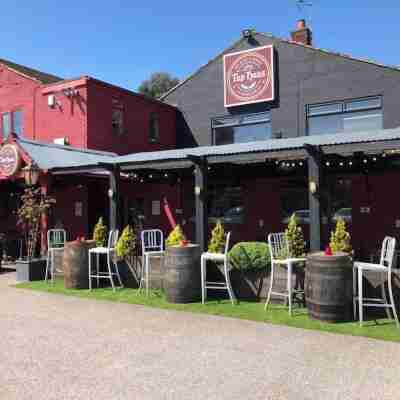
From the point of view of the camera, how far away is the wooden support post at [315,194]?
6.53 m

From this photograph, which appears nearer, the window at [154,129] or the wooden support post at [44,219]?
the wooden support post at [44,219]

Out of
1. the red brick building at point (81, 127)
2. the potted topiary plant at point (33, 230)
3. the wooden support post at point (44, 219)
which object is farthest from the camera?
the red brick building at point (81, 127)

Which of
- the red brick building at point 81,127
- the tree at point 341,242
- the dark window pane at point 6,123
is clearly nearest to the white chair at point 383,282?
the tree at point 341,242

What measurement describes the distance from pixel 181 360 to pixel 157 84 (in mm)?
35830

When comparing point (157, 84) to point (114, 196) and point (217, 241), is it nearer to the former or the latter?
point (114, 196)

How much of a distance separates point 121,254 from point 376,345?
478 cm

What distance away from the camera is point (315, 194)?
665 cm

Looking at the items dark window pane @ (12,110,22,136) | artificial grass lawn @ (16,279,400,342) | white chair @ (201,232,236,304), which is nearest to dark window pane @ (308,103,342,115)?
white chair @ (201,232,236,304)

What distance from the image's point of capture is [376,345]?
14.7ft

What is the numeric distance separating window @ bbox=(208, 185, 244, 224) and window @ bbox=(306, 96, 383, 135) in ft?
9.53

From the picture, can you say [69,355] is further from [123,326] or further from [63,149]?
[63,149]

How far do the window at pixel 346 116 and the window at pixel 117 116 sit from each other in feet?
19.8

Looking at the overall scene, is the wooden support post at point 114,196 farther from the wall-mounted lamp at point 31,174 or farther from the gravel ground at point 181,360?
the gravel ground at point 181,360

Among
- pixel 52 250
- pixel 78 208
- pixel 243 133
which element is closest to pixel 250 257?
pixel 52 250
